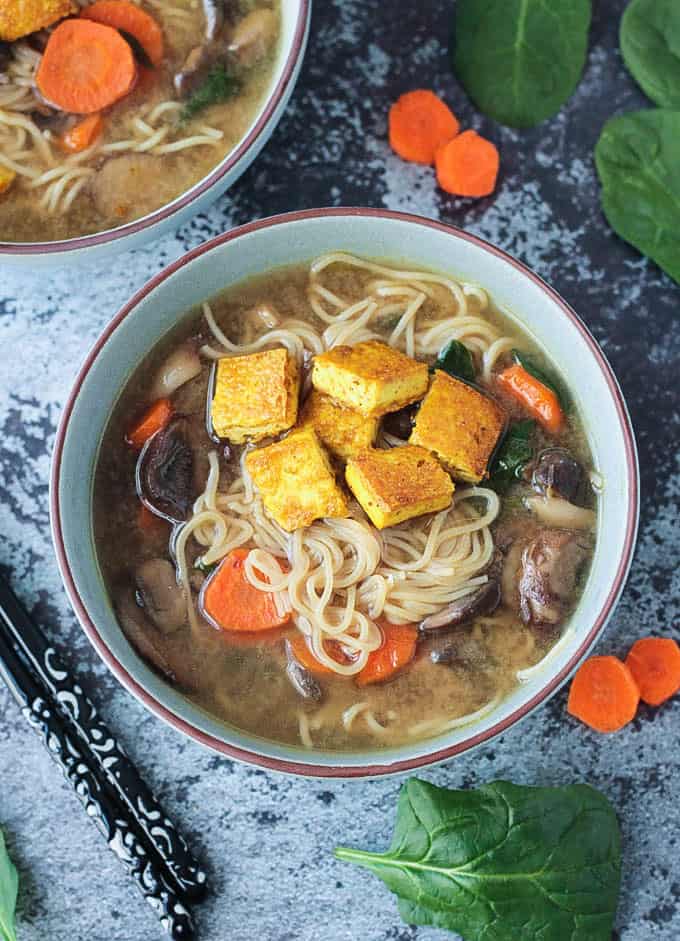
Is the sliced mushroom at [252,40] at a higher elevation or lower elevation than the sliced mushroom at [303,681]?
higher

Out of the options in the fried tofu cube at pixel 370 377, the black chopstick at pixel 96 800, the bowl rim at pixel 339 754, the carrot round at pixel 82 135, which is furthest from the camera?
the carrot round at pixel 82 135

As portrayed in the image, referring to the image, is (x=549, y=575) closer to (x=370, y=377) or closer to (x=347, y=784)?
(x=370, y=377)

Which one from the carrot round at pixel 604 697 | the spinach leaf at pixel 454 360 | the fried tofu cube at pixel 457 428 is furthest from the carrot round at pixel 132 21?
the carrot round at pixel 604 697

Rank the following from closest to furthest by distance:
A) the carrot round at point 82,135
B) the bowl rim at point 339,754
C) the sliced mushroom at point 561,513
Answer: the bowl rim at point 339,754, the sliced mushroom at point 561,513, the carrot round at point 82,135

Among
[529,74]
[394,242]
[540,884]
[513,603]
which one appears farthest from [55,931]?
[529,74]

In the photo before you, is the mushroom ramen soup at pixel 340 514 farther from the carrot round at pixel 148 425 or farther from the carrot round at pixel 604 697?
the carrot round at pixel 604 697

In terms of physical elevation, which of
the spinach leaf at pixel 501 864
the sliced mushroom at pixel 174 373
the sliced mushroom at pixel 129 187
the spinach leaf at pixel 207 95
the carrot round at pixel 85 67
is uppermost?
the carrot round at pixel 85 67

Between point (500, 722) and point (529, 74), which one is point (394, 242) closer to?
point (529, 74)

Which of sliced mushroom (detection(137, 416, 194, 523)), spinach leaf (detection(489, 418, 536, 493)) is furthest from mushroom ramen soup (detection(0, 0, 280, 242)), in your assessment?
spinach leaf (detection(489, 418, 536, 493))
